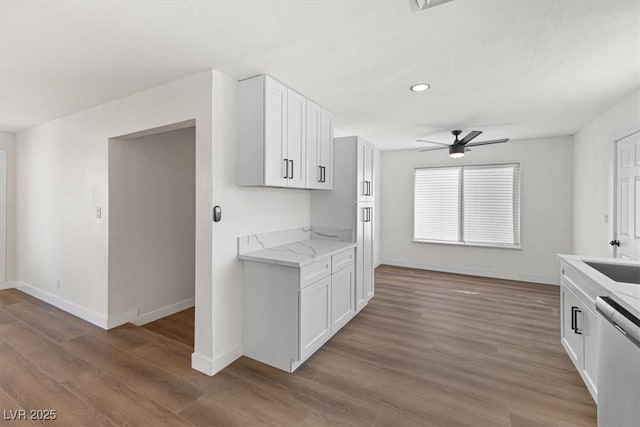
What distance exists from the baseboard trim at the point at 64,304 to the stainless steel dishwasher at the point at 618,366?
4192mm

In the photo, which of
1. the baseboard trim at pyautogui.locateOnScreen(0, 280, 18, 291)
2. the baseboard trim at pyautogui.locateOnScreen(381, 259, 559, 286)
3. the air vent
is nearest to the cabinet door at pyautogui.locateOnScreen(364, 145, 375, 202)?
the air vent

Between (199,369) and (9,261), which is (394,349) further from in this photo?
(9,261)

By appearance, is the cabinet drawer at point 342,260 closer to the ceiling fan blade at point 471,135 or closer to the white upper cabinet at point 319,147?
the white upper cabinet at point 319,147

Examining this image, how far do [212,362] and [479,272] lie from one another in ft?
16.5

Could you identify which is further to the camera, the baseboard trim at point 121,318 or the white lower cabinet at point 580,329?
the baseboard trim at point 121,318

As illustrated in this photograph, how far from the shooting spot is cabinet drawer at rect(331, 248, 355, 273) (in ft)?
9.78

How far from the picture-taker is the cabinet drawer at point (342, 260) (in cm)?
298

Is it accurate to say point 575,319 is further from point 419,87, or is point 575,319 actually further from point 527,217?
point 527,217

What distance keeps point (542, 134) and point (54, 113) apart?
6.93 metres

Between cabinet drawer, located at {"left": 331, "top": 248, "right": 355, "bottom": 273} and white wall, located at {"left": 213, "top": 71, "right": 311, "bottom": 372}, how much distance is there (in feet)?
2.78

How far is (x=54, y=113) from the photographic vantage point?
11.6 ft

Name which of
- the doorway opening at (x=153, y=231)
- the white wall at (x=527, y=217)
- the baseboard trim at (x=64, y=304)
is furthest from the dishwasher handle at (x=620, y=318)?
the baseboard trim at (x=64, y=304)

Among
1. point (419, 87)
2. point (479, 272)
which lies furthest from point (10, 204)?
point (479, 272)

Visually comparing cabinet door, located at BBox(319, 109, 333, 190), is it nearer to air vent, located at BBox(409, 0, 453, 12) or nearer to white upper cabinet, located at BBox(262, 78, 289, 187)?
white upper cabinet, located at BBox(262, 78, 289, 187)
